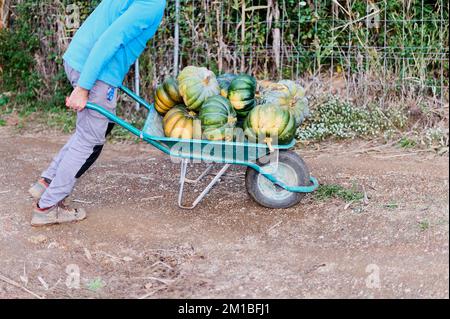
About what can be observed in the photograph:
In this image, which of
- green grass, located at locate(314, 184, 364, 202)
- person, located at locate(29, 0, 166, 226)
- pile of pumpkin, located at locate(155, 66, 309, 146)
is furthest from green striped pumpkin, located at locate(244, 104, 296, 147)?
person, located at locate(29, 0, 166, 226)

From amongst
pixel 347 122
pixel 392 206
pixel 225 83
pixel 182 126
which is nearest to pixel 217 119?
pixel 182 126

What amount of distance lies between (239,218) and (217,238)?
0.38 m

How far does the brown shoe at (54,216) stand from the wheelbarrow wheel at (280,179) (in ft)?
4.16

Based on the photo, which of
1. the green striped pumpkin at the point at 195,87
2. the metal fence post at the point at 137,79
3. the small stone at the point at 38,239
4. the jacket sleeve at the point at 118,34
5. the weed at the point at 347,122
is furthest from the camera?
the metal fence post at the point at 137,79

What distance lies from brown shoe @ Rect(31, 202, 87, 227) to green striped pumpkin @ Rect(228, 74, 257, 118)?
1.38 meters

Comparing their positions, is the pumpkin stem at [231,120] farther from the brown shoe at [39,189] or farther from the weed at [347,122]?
the weed at [347,122]

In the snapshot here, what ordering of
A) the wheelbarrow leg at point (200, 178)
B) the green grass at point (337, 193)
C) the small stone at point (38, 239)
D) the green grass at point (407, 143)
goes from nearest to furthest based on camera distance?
the small stone at point (38, 239)
the green grass at point (337, 193)
the wheelbarrow leg at point (200, 178)
the green grass at point (407, 143)

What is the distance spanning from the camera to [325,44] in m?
7.93

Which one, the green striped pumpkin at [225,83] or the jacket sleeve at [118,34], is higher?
the jacket sleeve at [118,34]

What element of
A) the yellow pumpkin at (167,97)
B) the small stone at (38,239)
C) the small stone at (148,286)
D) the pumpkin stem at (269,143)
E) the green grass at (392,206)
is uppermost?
the yellow pumpkin at (167,97)

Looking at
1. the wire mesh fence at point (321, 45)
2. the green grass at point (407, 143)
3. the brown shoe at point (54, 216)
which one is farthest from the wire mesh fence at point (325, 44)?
the brown shoe at point (54, 216)

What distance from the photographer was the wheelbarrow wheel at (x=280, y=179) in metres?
5.27

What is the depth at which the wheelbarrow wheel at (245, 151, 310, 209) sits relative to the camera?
5270 millimetres

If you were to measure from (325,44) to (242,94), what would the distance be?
292cm
